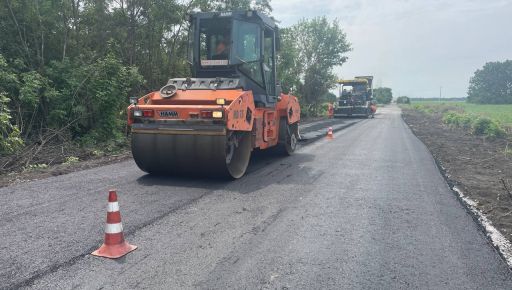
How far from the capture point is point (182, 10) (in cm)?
1507

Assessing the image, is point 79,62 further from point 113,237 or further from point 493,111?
point 493,111

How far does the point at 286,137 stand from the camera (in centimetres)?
1008

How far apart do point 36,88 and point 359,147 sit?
920cm

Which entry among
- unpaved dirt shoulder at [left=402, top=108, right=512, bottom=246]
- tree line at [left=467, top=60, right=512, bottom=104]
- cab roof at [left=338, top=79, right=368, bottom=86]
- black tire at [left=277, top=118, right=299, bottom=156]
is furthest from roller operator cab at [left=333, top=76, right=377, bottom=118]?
tree line at [left=467, top=60, right=512, bottom=104]

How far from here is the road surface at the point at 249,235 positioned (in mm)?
3410

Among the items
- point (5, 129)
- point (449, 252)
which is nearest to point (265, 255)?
point (449, 252)

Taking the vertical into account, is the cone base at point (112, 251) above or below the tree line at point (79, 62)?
below

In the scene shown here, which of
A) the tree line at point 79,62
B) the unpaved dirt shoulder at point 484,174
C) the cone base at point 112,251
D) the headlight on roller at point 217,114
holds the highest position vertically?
the tree line at point 79,62

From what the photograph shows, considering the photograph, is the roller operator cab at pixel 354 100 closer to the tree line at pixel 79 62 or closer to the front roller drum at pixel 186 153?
the tree line at pixel 79 62

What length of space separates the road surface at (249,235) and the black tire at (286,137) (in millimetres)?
2514

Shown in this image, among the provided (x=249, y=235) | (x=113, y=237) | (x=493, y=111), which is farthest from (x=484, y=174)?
(x=493, y=111)

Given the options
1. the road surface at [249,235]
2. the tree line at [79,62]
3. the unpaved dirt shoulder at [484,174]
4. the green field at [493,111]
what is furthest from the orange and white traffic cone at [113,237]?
the green field at [493,111]

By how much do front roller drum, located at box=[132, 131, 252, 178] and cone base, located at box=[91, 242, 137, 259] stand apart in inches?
111

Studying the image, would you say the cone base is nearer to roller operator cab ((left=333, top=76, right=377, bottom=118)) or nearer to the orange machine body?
A: the orange machine body
